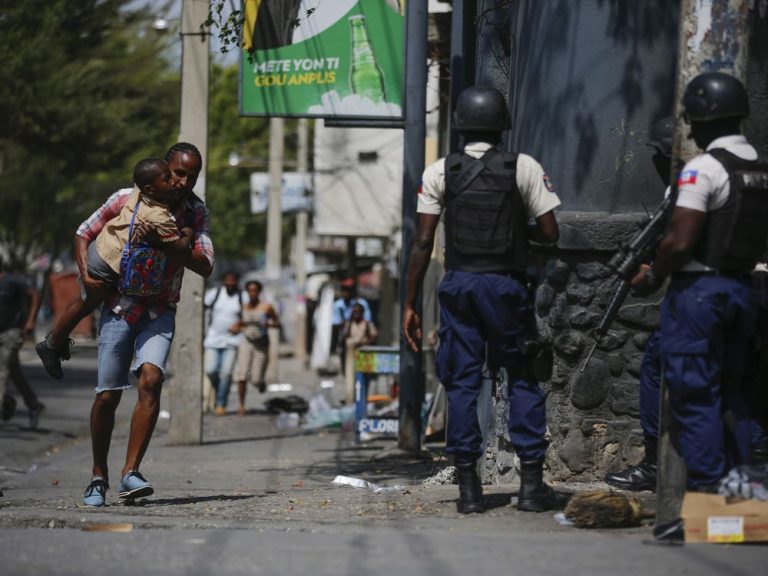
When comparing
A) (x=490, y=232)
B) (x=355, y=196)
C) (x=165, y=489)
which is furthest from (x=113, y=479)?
(x=355, y=196)

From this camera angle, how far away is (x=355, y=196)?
3619cm

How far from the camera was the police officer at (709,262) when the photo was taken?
534 cm

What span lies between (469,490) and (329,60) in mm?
6371

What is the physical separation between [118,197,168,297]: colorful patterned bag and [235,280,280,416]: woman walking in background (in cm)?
1053

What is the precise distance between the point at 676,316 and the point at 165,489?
13.9 feet

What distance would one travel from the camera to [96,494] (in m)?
6.93

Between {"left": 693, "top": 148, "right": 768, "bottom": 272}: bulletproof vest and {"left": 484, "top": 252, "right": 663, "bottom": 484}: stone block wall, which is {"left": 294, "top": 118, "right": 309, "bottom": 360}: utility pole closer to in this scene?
{"left": 484, "top": 252, "right": 663, "bottom": 484}: stone block wall

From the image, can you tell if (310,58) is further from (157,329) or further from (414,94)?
(157,329)

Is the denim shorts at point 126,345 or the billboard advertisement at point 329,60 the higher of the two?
the billboard advertisement at point 329,60

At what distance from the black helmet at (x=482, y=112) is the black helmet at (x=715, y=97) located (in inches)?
38.1

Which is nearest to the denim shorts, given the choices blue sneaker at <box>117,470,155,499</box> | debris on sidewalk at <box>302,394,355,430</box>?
blue sneaker at <box>117,470,155,499</box>

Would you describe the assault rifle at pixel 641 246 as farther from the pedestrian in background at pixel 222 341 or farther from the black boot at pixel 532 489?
the pedestrian in background at pixel 222 341

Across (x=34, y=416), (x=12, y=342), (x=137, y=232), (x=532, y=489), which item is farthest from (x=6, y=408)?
(x=532, y=489)

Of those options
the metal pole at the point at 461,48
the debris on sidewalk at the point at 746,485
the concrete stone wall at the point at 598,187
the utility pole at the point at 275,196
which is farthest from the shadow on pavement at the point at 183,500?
the utility pole at the point at 275,196
